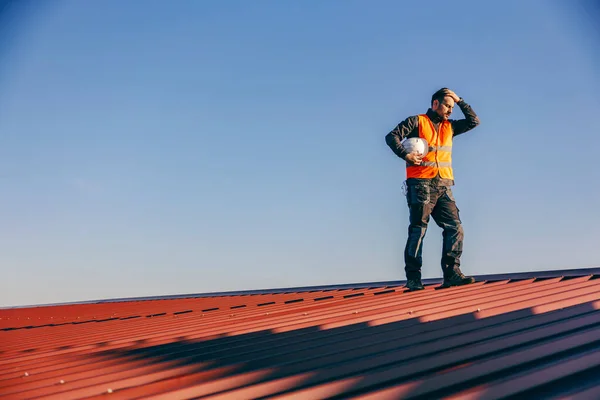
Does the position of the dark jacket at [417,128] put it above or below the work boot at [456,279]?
above

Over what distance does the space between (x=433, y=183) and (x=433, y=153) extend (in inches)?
10.4

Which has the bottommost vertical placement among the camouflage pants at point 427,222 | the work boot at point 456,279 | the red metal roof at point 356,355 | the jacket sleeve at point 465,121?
the red metal roof at point 356,355

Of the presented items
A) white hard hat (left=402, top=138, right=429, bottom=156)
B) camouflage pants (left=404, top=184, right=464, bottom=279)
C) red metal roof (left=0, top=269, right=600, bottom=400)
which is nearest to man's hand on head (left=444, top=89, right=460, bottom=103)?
white hard hat (left=402, top=138, right=429, bottom=156)

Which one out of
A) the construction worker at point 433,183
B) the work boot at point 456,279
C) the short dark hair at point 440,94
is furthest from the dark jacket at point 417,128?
the work boot at point 456,279

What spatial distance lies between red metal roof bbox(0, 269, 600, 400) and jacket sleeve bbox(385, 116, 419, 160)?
1391mm

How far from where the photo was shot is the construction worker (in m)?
5.30

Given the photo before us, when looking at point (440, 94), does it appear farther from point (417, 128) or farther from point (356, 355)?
point (356, 355)

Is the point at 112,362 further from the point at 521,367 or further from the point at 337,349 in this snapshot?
the point at 521,367

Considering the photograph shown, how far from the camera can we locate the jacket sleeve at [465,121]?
5.51 meters

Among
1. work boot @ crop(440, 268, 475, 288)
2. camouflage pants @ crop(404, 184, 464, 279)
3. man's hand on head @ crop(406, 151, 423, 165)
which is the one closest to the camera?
man's hand on head @ crop(406, 151, 423, 165)

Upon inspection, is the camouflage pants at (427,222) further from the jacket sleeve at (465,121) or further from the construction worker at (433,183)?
the jacket sleeve at (465,121)

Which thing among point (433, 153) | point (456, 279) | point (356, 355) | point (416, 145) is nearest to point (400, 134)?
point (416, 145)

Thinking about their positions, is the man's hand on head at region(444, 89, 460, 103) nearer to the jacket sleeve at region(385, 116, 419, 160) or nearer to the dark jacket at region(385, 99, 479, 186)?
the dark jacket at region(385, 99, 479, 186)

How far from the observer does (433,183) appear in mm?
5367
